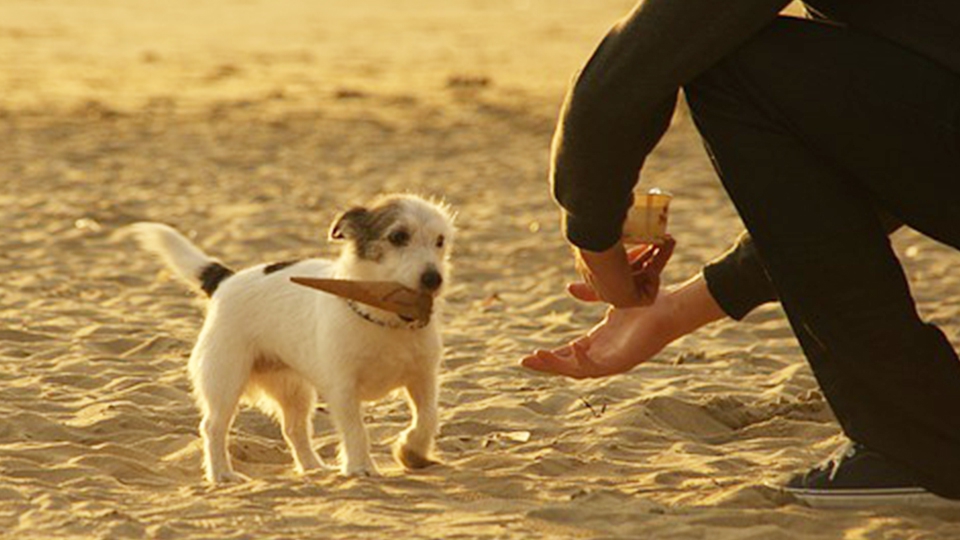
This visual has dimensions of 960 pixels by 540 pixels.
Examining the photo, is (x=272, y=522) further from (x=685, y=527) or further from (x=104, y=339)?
(x=104, y=339)

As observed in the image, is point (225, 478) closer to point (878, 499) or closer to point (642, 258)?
point (642, 258)

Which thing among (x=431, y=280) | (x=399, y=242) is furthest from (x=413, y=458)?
(x=399, y=242)

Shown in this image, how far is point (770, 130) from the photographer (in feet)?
14.4

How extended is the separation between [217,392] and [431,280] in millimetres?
877

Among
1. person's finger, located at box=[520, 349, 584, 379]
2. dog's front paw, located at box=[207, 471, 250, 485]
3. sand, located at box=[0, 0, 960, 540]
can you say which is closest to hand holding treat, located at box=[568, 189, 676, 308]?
person's finger, located at box=[520, 349, 584, 379]

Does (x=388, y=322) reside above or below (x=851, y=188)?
below

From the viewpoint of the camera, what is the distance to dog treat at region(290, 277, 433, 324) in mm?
5789

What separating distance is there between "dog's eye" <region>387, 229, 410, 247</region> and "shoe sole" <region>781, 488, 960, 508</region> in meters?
1.69

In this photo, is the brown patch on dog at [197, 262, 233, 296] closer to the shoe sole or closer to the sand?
the sand

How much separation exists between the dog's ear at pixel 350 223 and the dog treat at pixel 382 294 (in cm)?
24

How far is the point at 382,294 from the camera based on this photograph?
582cm

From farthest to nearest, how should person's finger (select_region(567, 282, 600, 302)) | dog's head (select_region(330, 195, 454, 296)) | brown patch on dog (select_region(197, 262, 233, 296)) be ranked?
brown patch on dog (select_region(197, 262, 233, 296)) → dog's head (select_region(330, 195, 454, 296)) → person's finger (select_region(567, 282, 600, 302))

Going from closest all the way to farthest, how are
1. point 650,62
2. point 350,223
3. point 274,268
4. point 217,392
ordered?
point 650,62 → point 350,223 → point 217,392 → point 274,268

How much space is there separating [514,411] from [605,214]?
7.67ft
